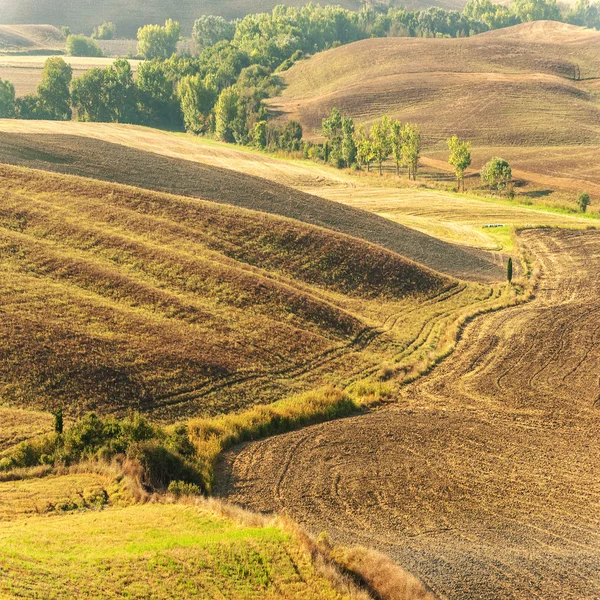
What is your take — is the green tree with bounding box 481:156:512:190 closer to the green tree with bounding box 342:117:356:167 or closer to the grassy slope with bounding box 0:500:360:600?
the green tree with bounding box 342:117:356:167

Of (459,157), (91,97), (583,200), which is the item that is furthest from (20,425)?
(91,97)

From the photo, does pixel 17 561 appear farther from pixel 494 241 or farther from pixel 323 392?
pixel 494 241

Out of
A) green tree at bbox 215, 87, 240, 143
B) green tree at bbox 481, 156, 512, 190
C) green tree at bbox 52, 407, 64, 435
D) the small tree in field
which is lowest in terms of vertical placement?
green tree at bbox 52, 407, 64, 435

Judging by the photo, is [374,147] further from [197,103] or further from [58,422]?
[58,422]

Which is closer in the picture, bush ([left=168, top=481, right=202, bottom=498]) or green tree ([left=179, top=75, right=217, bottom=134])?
bush ([left=168, top=481, right=202, bottom=498])

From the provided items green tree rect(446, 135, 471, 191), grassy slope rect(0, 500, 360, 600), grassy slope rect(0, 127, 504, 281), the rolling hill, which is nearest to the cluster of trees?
green tree rect(446, 135, 471, 191)

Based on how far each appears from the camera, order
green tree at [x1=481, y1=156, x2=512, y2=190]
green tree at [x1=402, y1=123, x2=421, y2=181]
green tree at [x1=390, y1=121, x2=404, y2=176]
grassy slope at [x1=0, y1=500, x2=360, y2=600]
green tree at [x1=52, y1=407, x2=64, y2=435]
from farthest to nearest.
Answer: green tree at [x1=390, y1=121, x2=404, y2=176] → green tree at [x1=402, y1=123, x2=421, y2=181] → green tree at [x1=481, y1=156, x2=512, y2=190] → green tree at [x1=52, y1=407, x2=64, y2=435] → grassy slope at [x1=0, y1=500, x2=360, y2=600]
